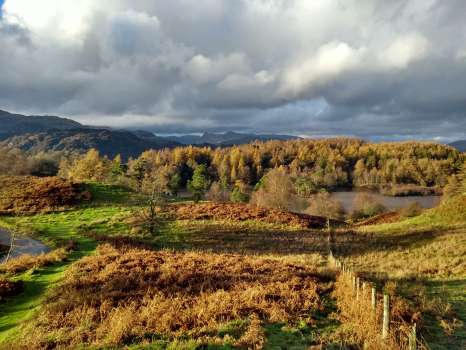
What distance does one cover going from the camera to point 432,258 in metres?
21.4

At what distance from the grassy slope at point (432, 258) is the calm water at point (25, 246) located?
20807 millimetres

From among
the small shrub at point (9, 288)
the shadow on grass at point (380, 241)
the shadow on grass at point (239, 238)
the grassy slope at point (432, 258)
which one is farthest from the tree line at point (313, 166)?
the small shrub at point (9, 288)

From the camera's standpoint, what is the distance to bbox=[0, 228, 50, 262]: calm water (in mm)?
22245

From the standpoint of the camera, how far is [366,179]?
15600 centimetres

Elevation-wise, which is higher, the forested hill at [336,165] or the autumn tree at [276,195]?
the forested hill at [336,165]

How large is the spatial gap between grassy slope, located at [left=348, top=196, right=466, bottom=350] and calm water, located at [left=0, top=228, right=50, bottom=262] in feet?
68.3


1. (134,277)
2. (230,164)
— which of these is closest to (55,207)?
(134,277)

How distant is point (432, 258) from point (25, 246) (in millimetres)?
27474

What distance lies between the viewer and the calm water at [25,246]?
2225cm

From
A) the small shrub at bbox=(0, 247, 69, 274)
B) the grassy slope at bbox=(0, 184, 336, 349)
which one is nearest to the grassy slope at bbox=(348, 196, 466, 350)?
the grassy slope at bbox=(0, 184, 336, 349)

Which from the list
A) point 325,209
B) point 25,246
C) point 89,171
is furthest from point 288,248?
point 89,171

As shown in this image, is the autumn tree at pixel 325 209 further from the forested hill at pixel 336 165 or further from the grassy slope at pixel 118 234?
the forested hill at pixel 336 165

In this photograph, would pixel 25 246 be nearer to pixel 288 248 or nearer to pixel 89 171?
pixel 288 248

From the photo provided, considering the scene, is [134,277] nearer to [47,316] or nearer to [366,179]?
[47,316]
